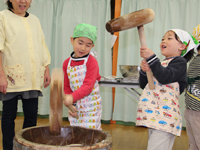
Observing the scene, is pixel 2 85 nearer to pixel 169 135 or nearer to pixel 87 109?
pixel 87 109

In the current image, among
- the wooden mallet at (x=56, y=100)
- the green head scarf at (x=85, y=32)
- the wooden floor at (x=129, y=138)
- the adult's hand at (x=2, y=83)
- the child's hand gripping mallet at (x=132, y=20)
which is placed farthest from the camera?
the wooden floor at (x=129, y=138)

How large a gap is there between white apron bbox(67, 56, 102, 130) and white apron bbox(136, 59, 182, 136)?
0.92 ft

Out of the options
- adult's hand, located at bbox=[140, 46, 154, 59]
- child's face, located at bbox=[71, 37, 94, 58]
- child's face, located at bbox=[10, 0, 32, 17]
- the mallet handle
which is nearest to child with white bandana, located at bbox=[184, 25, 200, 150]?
the mallet handle

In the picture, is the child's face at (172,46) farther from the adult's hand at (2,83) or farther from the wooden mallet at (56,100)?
the adult's hand at (2,83)

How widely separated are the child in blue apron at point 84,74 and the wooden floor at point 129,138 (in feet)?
3.52

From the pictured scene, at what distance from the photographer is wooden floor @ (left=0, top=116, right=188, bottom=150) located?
98.4 inches

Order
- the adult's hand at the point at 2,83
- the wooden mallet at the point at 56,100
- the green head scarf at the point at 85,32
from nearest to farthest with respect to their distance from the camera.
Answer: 1. the wooden mallet at the point at 56,100
2. the green head scarf at the point at 85,32
3. the adult's hand at the point at 2,83

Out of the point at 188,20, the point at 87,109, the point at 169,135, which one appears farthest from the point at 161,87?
the point at 188,20

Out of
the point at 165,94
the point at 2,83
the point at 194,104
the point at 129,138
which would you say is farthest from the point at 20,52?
the point at 129,138

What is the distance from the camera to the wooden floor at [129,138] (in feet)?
8.20

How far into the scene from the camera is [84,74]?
1482 mm

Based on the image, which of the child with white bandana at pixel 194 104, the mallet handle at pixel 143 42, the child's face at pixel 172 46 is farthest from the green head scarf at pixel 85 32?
the child with white bandana at pixel 194 104

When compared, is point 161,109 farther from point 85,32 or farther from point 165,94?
point 85,32

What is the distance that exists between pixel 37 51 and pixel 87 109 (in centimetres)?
67
